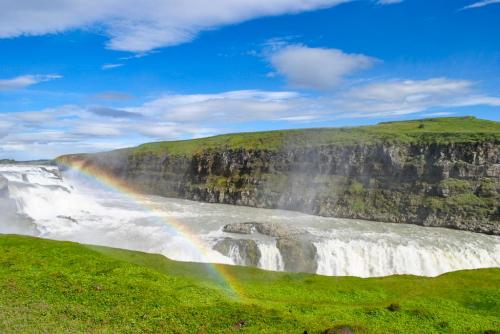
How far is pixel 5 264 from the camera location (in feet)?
120

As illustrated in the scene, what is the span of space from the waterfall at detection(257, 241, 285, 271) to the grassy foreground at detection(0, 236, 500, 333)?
16.9 m

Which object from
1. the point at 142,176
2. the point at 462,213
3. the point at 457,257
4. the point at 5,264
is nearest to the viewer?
the point at 5,264

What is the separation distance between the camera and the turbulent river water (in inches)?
2315

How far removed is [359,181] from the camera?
345 feet

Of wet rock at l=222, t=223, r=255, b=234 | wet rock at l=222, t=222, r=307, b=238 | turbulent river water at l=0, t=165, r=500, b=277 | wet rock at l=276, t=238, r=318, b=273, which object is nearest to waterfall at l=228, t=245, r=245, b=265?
turbulent river water at l=0, t=165, r=500, b=277

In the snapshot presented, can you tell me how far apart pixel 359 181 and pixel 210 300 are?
82.3m

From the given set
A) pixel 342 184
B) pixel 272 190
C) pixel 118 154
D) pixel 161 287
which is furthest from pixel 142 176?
pixel 161 287

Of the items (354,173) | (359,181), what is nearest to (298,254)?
(359,181)

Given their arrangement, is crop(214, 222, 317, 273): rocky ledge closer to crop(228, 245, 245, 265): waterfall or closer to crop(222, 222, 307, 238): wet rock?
crop(228, 245, 245, 265): waterfall

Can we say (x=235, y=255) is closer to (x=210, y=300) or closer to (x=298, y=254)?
(x=298, y=254)

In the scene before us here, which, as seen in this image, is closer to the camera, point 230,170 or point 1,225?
point 1,225

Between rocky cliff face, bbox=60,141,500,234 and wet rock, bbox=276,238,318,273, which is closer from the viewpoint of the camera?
wet rock, bbox=276,238,318,273

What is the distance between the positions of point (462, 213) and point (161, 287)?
73.6 m

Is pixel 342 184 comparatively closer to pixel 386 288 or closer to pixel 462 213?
pixel 462 213
